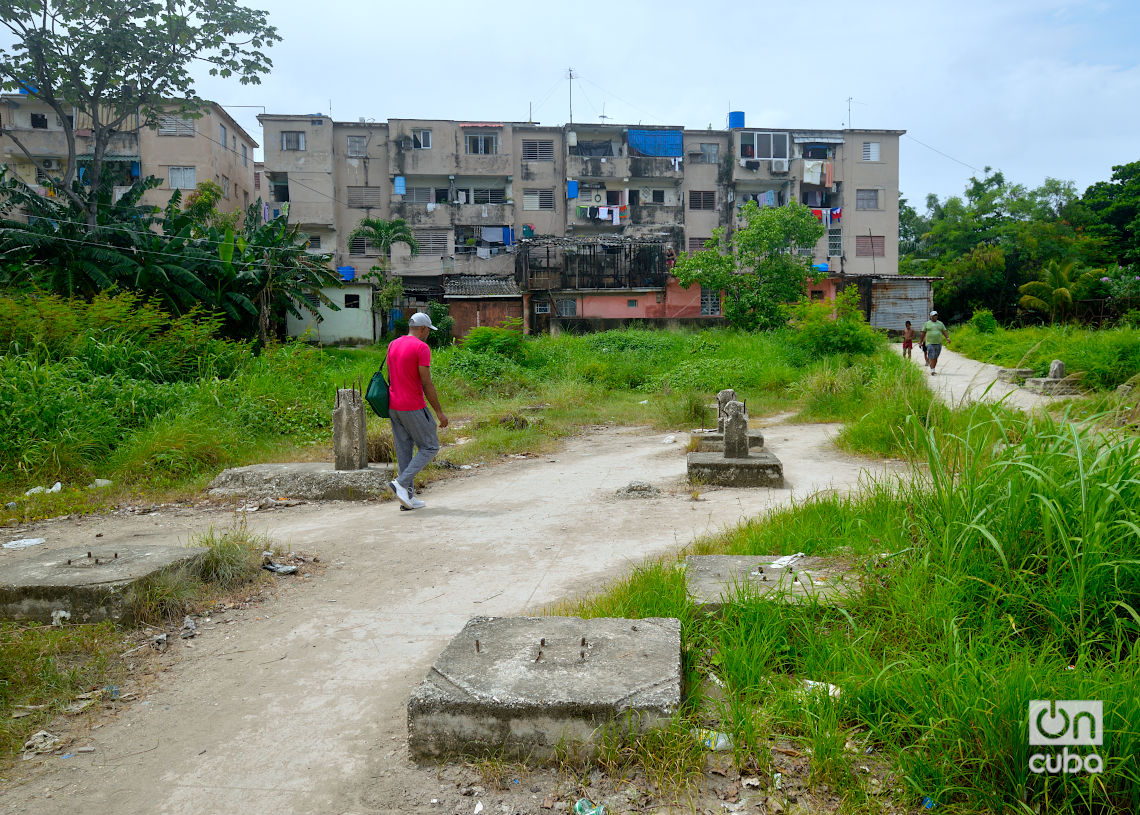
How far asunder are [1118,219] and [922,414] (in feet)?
122

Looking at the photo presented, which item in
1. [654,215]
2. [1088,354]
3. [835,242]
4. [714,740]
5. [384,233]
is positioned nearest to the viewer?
[714,740]

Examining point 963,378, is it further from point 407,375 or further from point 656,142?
point 656,142

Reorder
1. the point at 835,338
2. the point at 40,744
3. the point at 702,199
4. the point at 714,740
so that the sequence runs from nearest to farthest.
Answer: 1. the point at 714,740
2. the point at 40,744
3. the point at 835,338
4. the point at 702,199

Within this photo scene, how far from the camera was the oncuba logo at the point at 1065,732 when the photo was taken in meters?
2.36

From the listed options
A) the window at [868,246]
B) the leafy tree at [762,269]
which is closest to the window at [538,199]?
the leafy tree at [762,269]

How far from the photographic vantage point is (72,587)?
4.30 m

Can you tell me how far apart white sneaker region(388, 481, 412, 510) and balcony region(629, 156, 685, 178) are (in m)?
34.7

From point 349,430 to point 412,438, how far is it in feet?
3.17

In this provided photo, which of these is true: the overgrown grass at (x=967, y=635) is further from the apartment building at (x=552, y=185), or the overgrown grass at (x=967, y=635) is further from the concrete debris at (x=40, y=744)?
the apartment building at (x=552, y=185)

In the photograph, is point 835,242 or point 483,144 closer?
point 483,144

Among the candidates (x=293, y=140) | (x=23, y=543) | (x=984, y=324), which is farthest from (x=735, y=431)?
(x=293, y=140)

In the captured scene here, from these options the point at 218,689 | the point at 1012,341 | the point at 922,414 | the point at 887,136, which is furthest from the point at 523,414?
the point at 887,136

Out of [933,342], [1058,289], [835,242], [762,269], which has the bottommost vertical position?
[933,342]

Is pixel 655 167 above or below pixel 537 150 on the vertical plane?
below
